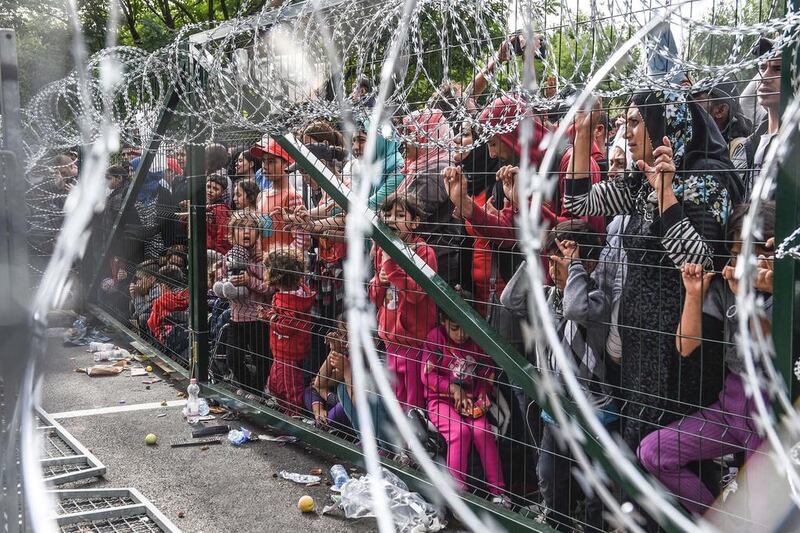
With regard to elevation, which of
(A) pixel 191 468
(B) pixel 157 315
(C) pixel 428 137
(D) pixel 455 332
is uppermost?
(C) pixel 428 137

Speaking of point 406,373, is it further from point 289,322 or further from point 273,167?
point 273,167

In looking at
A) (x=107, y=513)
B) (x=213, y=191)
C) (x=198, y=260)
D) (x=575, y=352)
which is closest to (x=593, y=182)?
(x=575, y=352)

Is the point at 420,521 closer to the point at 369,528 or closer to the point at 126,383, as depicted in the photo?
the point at 369,528

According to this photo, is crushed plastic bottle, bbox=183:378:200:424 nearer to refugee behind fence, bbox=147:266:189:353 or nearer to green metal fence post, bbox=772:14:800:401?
refugee behind fence, bbox=147:266:189:353

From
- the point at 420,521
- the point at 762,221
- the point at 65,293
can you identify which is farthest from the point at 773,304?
the point at 65,293

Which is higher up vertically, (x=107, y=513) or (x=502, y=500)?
Answer: (x=502, y=500)

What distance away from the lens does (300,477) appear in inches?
213

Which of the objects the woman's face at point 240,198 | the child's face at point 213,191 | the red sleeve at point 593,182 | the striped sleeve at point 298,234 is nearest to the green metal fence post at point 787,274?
the red sleeve at point 593,182

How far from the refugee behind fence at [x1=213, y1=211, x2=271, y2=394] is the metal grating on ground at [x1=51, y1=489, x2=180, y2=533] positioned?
1.70 meters

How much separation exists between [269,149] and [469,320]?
2440 millimetres

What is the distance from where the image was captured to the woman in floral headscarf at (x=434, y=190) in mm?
4595

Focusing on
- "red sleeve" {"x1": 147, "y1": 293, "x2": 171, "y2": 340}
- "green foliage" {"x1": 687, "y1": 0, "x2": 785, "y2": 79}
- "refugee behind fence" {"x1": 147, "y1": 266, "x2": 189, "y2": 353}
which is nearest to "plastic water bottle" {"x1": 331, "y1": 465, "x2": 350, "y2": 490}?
"green foliage" {"x1": 687, "y1": 0, "x2": 785, "y2": 79}

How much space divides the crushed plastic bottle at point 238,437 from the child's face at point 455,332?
6.89 ft

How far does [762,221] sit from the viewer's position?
332 cm
